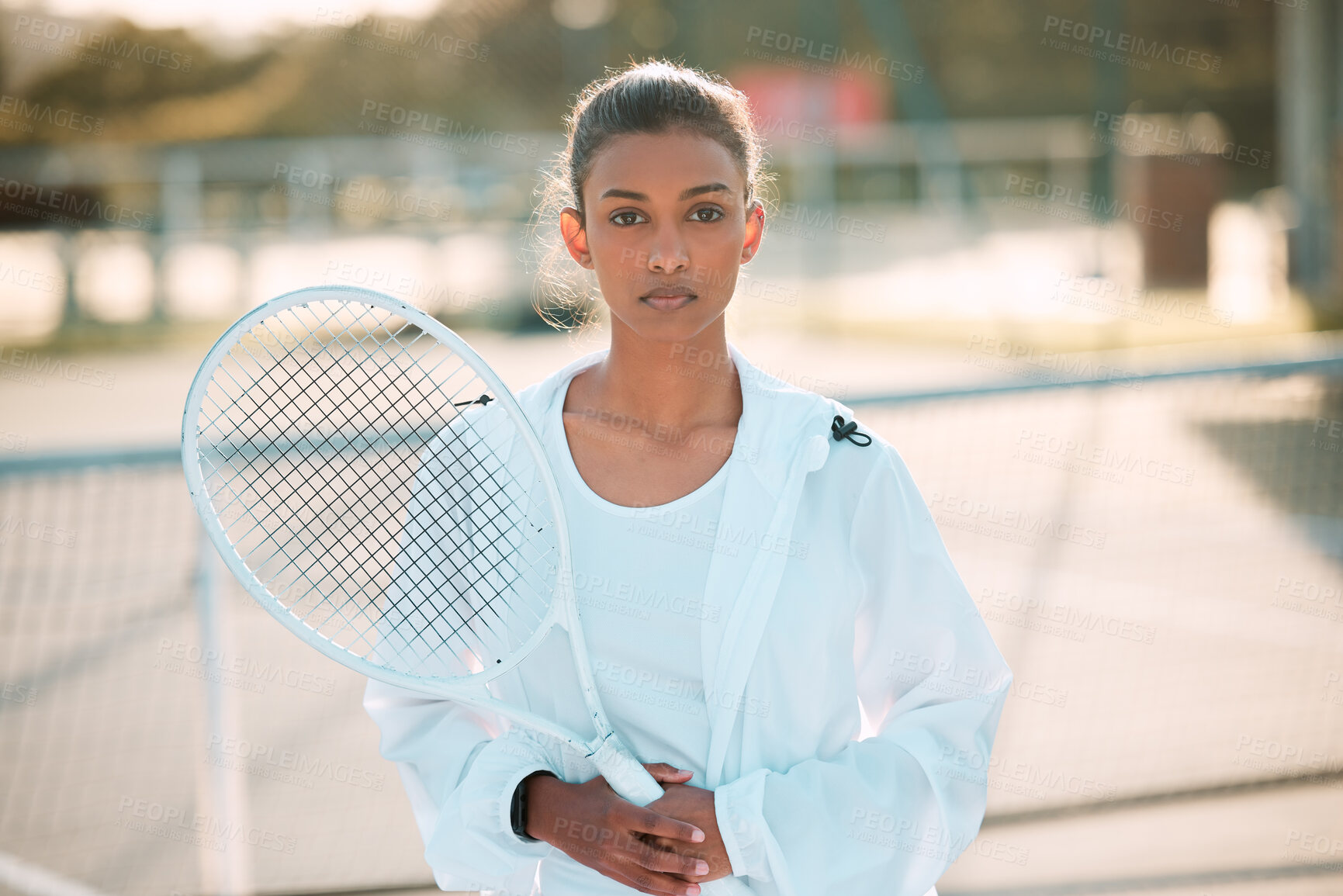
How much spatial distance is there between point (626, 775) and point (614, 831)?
0.08m

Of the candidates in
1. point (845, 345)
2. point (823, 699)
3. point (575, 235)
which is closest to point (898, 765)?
point (823, 699)

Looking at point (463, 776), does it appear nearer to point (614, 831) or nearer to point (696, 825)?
point (614, 831)

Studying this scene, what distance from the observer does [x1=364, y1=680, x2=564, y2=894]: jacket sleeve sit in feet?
6.16

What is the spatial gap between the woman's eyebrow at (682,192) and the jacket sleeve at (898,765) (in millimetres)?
498

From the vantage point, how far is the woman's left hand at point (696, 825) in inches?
70.6

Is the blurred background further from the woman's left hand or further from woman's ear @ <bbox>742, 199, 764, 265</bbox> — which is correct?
the woman's left hand

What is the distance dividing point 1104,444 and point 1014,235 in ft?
68.7

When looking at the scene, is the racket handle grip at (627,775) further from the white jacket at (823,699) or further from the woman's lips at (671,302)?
the woman's lips at (671,302)

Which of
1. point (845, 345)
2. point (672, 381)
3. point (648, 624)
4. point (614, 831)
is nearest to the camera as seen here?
point (614, 831)

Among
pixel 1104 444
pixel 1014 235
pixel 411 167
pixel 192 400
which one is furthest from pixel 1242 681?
pixel 1014 235

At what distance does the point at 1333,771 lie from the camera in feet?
13.4

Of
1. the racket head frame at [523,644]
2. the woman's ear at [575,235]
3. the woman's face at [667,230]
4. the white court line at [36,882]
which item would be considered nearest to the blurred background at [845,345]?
the white court line at [36,882]

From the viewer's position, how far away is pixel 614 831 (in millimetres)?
1796

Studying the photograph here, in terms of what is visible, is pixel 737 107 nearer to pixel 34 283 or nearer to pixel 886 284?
pixel 34 283
